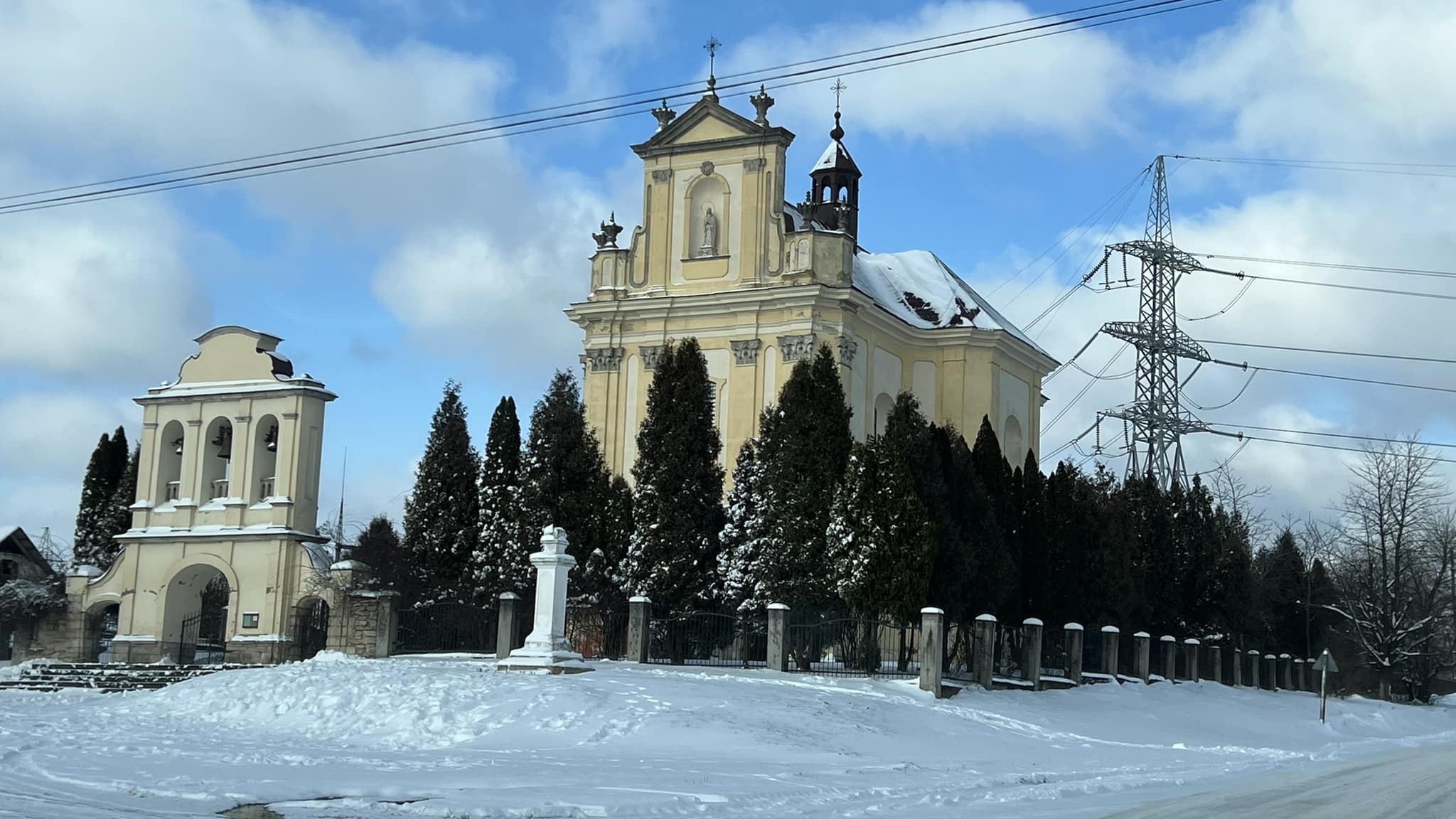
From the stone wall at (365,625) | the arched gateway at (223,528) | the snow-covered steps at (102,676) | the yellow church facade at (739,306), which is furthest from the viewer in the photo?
the yellow church facade at (739,306)

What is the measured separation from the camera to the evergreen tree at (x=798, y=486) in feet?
102

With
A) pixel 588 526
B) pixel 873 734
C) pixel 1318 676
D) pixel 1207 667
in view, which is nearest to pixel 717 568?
pixel 588 526

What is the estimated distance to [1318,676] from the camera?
53688mm

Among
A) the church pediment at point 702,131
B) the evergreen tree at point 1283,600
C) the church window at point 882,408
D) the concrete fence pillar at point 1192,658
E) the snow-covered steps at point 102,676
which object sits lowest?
the snow-covered steps at point 102,676

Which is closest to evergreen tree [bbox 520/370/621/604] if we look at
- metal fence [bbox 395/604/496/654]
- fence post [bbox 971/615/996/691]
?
metal fence [bbox 395/604/496/654]

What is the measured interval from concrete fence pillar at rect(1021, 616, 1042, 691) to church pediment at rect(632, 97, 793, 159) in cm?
1707

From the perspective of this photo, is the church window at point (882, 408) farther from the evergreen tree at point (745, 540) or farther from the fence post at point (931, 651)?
the fence post at point (931, 651)

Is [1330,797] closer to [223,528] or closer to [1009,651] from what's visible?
[1009,651]

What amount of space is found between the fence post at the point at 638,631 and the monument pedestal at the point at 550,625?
7.28 ft

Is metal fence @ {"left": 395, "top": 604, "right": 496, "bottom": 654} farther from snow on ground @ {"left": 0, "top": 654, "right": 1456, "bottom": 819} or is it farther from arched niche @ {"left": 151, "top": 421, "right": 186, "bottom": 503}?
arched niche @ {"left": 151, "top": 421, "right": 186, "bottom": 503}

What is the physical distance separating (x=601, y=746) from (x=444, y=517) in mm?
17776

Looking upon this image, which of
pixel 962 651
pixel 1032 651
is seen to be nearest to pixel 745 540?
pixel 962 651

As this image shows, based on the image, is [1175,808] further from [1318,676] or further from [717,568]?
[1318,676]

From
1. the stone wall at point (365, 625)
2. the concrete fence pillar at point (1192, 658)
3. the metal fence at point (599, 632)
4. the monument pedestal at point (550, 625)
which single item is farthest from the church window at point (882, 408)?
the monument pedestal at point (550, 625)
